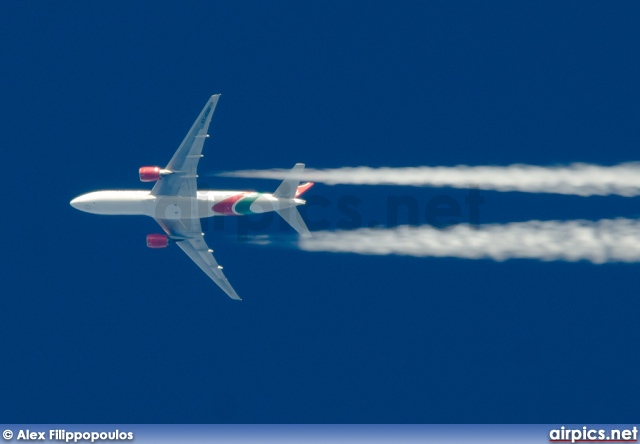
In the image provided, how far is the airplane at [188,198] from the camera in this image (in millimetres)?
65562

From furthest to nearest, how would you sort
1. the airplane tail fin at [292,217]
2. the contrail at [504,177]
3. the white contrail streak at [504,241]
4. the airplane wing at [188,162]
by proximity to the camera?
the airplane tail fin at [292,217] < the airplane wing at [188,162] < the contrail at [504,177] < the white contrail streak at [504,241]

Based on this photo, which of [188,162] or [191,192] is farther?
[191,192]

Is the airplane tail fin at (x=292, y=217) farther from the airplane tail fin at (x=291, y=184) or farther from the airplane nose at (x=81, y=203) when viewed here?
the airplane nose at (x=81, y=203)

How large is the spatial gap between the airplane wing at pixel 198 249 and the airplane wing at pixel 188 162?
2.46 m

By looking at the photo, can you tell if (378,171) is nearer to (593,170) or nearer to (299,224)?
(299,224)

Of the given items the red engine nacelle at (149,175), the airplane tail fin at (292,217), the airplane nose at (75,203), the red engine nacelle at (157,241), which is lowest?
the red engine nacelle at (157,241)

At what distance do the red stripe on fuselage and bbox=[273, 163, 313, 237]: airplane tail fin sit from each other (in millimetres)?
2284

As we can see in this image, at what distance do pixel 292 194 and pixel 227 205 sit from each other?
155 inches

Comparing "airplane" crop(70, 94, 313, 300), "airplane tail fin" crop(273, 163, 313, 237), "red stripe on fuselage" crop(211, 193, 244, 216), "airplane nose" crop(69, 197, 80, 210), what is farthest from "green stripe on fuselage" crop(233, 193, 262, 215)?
"airplane nose" crop(69, 197, 80, 210)

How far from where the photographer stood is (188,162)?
65.9 metres

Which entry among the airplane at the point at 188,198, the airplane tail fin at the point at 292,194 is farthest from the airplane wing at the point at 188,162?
the airplane tail fin at the point at 292,194

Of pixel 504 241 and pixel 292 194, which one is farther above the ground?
pixel 292 194

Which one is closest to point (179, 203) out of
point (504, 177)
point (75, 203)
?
point (75, 203)

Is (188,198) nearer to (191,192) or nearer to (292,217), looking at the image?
(191,192)
